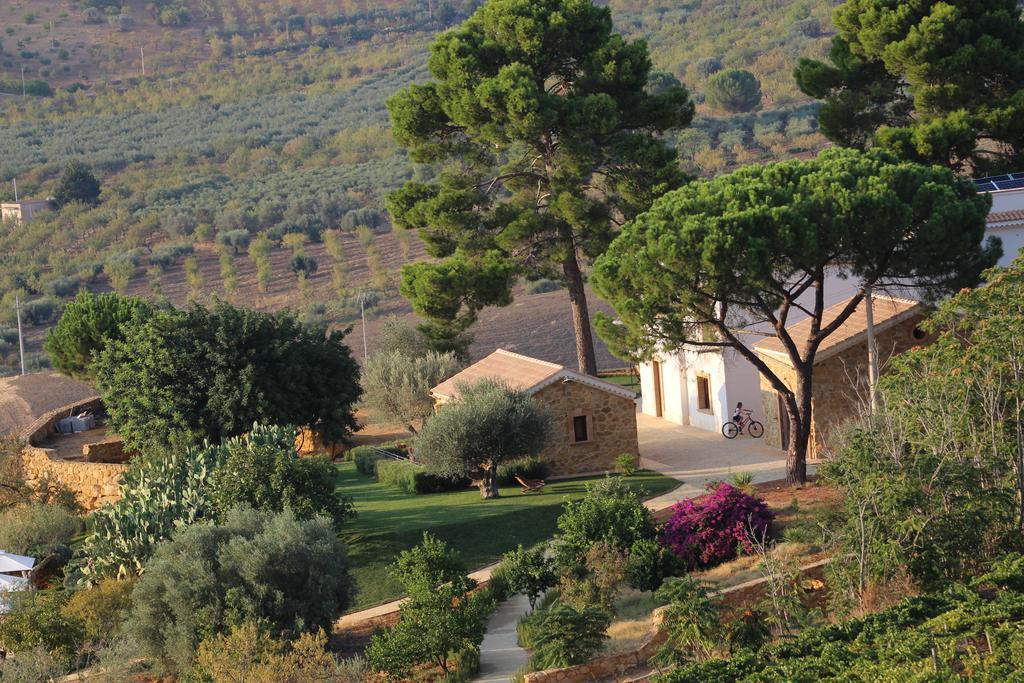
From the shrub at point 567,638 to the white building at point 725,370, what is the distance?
39.8 feet

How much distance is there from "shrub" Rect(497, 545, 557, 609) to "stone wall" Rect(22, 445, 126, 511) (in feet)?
42.8

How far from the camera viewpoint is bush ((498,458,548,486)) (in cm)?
2839

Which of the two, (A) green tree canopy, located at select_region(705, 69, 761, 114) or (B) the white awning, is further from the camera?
(A) green tree canopy, located at select_region(705, 69, 761, 114)

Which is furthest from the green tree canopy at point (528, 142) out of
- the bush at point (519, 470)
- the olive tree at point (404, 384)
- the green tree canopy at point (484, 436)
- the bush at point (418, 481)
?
the green tree canopy at point (484, 436)

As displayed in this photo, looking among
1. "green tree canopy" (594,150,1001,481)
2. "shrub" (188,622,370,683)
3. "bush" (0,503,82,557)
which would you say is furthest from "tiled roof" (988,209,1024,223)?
"bush" (0,503,82,557)

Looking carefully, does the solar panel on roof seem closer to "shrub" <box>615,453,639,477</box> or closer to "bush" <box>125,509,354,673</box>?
"shrub" <box>615,453,639,477</box>

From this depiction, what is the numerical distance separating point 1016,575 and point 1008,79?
74.7 feet

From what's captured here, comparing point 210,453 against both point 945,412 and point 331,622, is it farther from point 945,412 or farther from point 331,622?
point 945,412

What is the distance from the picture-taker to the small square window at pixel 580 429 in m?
29.1

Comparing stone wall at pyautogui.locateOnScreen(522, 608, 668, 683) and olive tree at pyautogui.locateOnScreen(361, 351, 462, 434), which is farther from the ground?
olive tree at pyautogui.locateOnScreen(361, 351, 462, 434)

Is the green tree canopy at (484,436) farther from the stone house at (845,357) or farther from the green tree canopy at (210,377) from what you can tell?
the green tree canopy at (210,377)

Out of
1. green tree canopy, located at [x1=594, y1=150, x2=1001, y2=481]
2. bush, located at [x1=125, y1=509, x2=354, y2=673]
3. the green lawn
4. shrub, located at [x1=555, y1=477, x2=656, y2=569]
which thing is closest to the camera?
bush, located at [x1=125, y1=509, x2=354, y2=673]

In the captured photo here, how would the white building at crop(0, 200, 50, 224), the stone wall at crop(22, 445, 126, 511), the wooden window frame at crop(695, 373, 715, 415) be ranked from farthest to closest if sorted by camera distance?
the white building at crop(0, 200, 50, 224)
the wooden window frame at crop(695, 373, 715, 415)
the stone wall at crop(22, 445, 126, 511)

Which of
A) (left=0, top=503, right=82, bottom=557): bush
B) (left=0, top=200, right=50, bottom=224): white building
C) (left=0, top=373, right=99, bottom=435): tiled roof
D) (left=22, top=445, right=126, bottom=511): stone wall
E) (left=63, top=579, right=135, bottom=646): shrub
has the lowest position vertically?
Answer: (left=63, top=579, right=135, bottom=646): shrub
